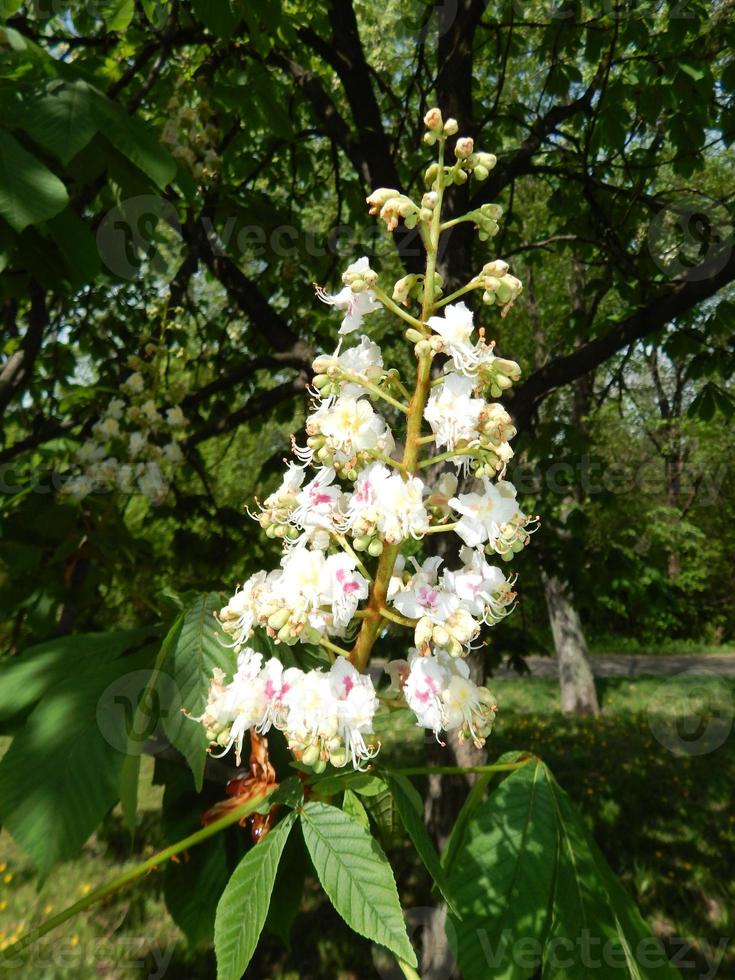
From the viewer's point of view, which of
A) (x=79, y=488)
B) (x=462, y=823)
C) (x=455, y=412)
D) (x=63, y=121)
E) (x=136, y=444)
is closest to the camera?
(x=455, y=412)

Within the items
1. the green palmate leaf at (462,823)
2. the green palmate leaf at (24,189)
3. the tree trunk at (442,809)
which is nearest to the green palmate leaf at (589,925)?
the green palmate leaf at (462,823)

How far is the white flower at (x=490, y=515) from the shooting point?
1079mm

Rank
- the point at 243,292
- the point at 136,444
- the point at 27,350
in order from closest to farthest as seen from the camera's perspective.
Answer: the point at 27,350, the point at 136,444, the point at 243,292

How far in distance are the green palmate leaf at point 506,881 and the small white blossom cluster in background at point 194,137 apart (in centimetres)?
253

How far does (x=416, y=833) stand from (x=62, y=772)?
1.88 feet

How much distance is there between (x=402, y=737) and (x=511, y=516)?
7.38 metres

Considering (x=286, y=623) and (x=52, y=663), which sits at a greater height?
(x=286, y=623)

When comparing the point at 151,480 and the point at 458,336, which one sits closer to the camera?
the point at 458,336

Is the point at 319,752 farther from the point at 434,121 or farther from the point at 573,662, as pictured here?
the point at 573,662

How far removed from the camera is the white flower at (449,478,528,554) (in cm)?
108

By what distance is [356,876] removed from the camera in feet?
3.10

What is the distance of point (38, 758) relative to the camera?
1.14 metres

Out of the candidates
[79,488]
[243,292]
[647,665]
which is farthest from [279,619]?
[647,665]

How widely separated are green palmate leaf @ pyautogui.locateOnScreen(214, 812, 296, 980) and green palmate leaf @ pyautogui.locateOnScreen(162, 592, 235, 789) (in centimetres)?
17
